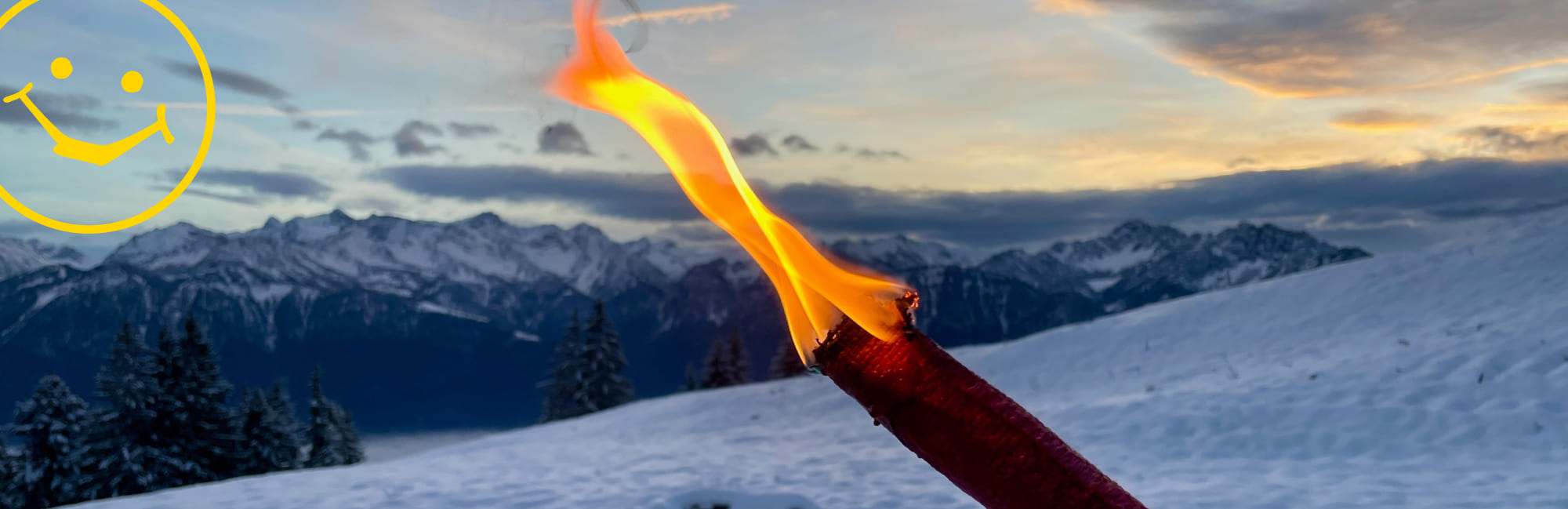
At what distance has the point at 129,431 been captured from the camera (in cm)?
2656

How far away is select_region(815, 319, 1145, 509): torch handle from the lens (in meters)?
1.58

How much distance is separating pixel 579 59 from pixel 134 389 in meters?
30.7

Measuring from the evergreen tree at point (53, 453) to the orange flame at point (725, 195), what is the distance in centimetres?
3198

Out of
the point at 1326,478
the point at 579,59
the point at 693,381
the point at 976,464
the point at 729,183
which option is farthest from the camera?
the point at 693,381

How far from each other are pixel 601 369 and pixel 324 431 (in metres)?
10.9

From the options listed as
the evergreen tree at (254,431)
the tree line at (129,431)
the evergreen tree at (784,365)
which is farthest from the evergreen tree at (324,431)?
the evergreen tree at (784,365)

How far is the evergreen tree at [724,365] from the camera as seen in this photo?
1585 inches

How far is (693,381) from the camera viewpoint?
144 ft

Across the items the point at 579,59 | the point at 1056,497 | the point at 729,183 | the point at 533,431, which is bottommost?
the point at 533,431

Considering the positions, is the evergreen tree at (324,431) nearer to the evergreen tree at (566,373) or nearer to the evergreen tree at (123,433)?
the evergreen tree at (123,433)

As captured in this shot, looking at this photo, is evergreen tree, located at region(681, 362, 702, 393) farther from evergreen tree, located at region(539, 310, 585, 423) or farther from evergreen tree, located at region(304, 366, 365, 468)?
evergreen tree, located at region(304, 366, 365, 468)

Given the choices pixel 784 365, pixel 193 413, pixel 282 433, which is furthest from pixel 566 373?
pixel 193 413

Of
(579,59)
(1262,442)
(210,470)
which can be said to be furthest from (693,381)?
(579,59)

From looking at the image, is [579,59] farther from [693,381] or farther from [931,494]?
[693,381]
